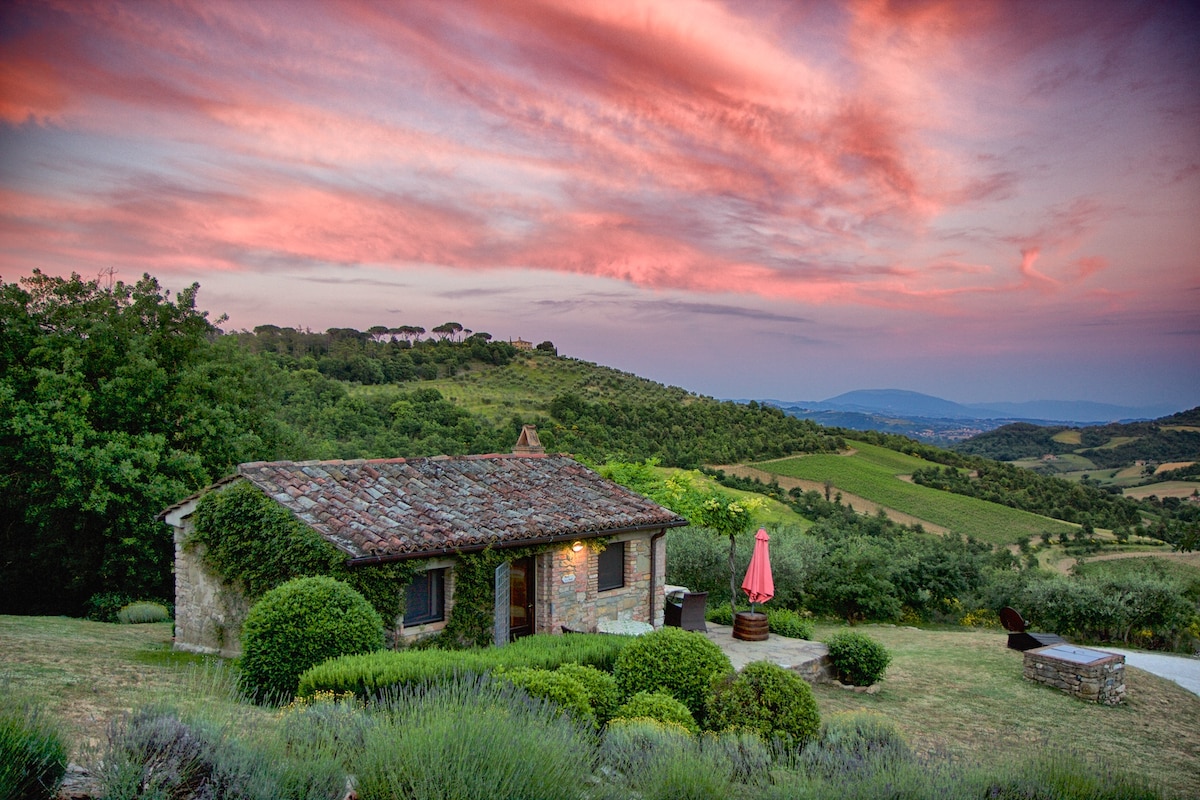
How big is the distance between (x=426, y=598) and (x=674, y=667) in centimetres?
515

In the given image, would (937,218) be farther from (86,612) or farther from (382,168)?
(86,612)

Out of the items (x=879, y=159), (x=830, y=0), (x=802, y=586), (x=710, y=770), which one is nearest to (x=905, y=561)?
(x=802, y=586)

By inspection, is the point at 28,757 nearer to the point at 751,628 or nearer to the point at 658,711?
the point at 658,711

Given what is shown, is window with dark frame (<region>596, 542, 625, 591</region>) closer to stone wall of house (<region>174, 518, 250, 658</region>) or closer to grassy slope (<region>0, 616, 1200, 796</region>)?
grassy slope (<region>0, 616, 1200, 796</region>)

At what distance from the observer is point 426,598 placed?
1123 centimetres

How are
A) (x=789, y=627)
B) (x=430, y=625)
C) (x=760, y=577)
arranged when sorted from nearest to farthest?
(x=430, y=625)
(x=760, y=577)
(x=789, y=627)

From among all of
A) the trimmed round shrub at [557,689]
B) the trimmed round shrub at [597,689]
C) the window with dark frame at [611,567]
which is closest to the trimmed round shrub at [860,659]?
the window with dark frame at [611,567]

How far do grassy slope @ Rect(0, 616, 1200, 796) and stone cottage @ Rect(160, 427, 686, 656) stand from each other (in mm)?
1732

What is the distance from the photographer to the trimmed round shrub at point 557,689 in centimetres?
643

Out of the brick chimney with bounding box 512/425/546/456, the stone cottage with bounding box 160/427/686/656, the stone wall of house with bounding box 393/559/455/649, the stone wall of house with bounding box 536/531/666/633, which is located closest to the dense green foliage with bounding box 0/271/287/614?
the stone cottage with bounding box 160/427/686/656

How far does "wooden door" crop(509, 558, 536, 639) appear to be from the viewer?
42.1ft

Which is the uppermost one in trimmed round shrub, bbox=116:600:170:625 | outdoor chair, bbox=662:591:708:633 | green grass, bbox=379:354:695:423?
green grass, bbox=379:354:695:423

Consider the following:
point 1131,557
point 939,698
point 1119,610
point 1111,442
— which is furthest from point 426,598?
point 1111,442

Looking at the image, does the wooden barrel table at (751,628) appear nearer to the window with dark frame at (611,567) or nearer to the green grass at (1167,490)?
the window with dark frame at (611,567)
